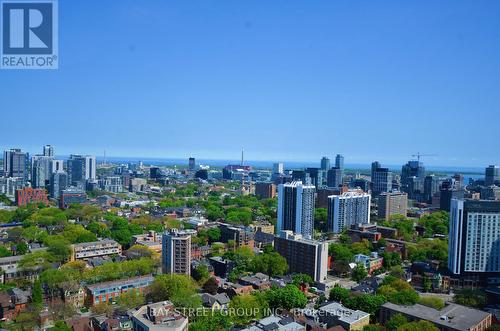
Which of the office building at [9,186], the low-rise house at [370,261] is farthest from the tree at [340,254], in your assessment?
the office building at [9,186]

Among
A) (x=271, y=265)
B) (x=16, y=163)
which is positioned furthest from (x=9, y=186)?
(x=271, y=265)

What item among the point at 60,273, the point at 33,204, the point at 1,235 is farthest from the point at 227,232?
the point at 33,204

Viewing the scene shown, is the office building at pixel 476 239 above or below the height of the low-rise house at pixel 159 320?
above

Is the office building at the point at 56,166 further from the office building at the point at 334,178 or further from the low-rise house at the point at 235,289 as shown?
the low-rise house at the point at 235,289

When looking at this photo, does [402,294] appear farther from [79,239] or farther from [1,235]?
[1,235]


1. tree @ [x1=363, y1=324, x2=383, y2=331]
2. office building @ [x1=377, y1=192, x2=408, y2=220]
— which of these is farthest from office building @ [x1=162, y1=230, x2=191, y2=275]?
office building @ [x1=377, y1=192, x2=408, y2=220]

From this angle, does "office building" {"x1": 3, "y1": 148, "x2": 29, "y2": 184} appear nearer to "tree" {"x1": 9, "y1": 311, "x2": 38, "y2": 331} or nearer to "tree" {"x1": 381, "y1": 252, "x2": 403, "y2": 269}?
"tree" {"x1": 9, "y1": 311, "x2": 38, "y2": 331}
